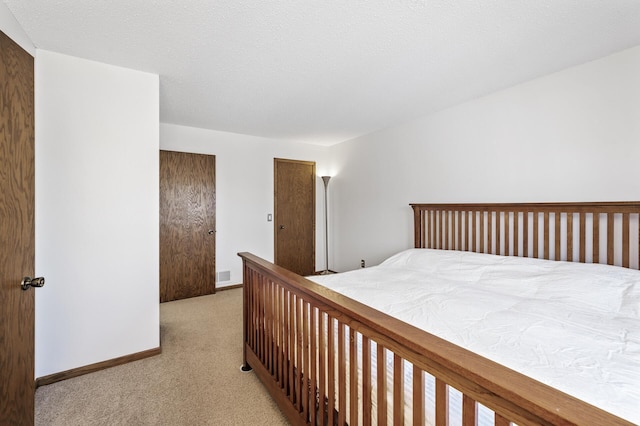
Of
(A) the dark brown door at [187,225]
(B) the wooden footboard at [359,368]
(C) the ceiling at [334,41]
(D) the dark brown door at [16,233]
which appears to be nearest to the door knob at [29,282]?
(D) the dark brown door at [16,233]

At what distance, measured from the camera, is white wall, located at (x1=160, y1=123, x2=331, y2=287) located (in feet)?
12.6

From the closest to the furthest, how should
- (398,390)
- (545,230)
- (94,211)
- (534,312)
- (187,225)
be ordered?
(398,390)
(534,312)
(94,211)
(545,230)
(187,225)

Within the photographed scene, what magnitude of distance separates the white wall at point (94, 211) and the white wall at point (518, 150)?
275 cm

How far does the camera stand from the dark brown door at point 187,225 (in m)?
3.63

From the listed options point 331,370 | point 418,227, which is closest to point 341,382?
point 331,370

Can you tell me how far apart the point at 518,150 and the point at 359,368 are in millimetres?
2433

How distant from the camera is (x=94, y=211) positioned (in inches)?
83.7

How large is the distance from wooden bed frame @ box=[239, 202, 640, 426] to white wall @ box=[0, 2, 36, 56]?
1.85m

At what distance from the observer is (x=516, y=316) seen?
4.80ft

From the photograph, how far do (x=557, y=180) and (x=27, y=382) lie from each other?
358 centimetres

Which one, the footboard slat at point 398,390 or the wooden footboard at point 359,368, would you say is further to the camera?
the footboard slat at point 398,390

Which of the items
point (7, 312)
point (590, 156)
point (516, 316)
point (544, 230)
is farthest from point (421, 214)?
point (7, 312)

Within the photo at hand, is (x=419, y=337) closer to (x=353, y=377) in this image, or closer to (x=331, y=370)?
(x=353, y=377)

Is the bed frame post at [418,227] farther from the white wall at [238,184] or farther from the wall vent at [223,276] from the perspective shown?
the wall vent at [223,276]
